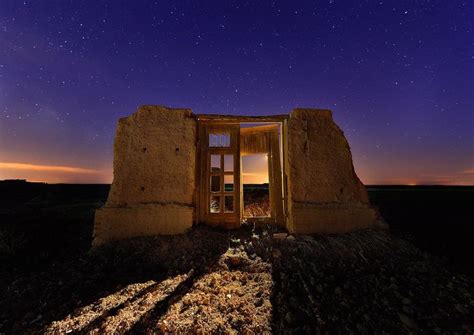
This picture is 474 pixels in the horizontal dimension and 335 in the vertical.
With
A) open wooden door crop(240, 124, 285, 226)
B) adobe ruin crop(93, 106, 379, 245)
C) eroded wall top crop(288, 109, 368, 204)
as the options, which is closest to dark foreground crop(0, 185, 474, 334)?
adobe ruin crop(93, 106, 379, 245)

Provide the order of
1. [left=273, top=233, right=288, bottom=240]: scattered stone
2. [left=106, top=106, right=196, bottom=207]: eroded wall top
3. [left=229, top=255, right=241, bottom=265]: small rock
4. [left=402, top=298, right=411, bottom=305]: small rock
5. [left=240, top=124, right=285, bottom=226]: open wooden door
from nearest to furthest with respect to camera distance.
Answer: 1. [left=402, top=298, right=411, bottom=305]: small rock
2. [left=229, top=255, right=241, bottom=265]: small rock
3. [left=273, top=233, right=288, bottom=240]: scattered stone
4. [left=106, top=106, right=196, bottom=207]: eroded wall top
5. [left=240, top=124, right=285, bottom=226]: open wooden door

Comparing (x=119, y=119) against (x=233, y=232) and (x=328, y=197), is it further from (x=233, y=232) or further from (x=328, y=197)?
(x=328, y=197)

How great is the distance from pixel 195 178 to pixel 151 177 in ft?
3.17

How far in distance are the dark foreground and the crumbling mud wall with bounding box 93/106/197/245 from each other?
0.38m

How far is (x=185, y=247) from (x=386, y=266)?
12.3 ft

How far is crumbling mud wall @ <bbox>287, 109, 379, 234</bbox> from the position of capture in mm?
5043

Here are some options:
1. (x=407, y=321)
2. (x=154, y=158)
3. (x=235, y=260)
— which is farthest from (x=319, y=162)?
(x=154, y=158)

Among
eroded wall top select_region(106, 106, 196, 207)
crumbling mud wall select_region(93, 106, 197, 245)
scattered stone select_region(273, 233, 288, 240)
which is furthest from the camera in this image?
eroded wall top select_region(106, 106, 196, 207)

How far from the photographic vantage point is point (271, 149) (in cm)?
742

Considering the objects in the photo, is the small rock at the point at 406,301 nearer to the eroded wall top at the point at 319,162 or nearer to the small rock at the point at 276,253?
the small rock at the point at 276,253

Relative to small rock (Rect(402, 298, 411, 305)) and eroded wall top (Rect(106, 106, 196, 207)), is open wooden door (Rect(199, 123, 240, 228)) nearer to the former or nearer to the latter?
eroded wall top (Rect(106, 106, 196, 207))

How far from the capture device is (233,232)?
17.5 feet

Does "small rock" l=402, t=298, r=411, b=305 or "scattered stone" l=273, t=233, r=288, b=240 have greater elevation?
"scattered stone" l=273, t=233, r=288, b=240

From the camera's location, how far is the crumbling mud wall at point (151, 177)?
195 inches
